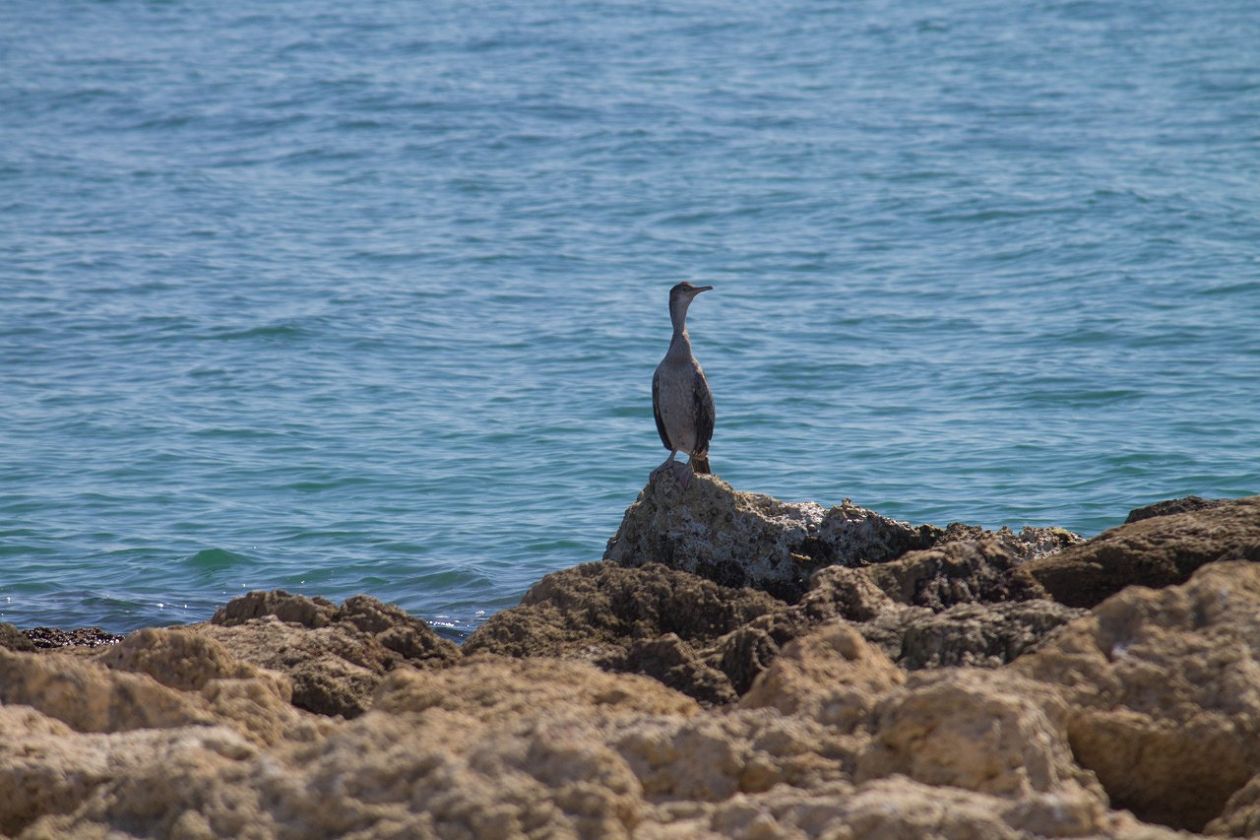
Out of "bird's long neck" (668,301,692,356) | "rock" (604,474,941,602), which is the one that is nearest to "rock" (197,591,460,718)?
"rock" (604,474,941,602)

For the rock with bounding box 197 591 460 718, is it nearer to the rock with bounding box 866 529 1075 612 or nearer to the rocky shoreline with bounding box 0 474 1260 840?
the rocky shoreline with bounding box 0 474 1260 840

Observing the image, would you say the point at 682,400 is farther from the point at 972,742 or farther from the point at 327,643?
the point at 972,742

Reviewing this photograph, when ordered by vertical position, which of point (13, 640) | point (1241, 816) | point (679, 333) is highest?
point (679, 333)

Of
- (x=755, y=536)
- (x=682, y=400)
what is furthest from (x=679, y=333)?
(x=755, y=536)

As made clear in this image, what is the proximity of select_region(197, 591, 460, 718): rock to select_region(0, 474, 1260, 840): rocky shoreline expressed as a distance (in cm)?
2

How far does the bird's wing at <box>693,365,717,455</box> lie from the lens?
871cm

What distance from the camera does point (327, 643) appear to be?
6.00 m

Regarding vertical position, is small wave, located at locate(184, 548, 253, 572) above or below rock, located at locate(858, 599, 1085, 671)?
below

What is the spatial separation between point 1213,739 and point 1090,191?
1713 centimetres

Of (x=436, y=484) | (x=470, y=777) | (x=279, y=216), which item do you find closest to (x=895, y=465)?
(x=436, y=484)

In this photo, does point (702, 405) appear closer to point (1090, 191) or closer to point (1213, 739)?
point (1213, 739)

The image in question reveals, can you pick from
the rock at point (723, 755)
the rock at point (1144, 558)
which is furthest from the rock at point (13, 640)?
the rock at point (1144, 558)

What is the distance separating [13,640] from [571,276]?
38.4 ft

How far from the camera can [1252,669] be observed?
13.9ft
